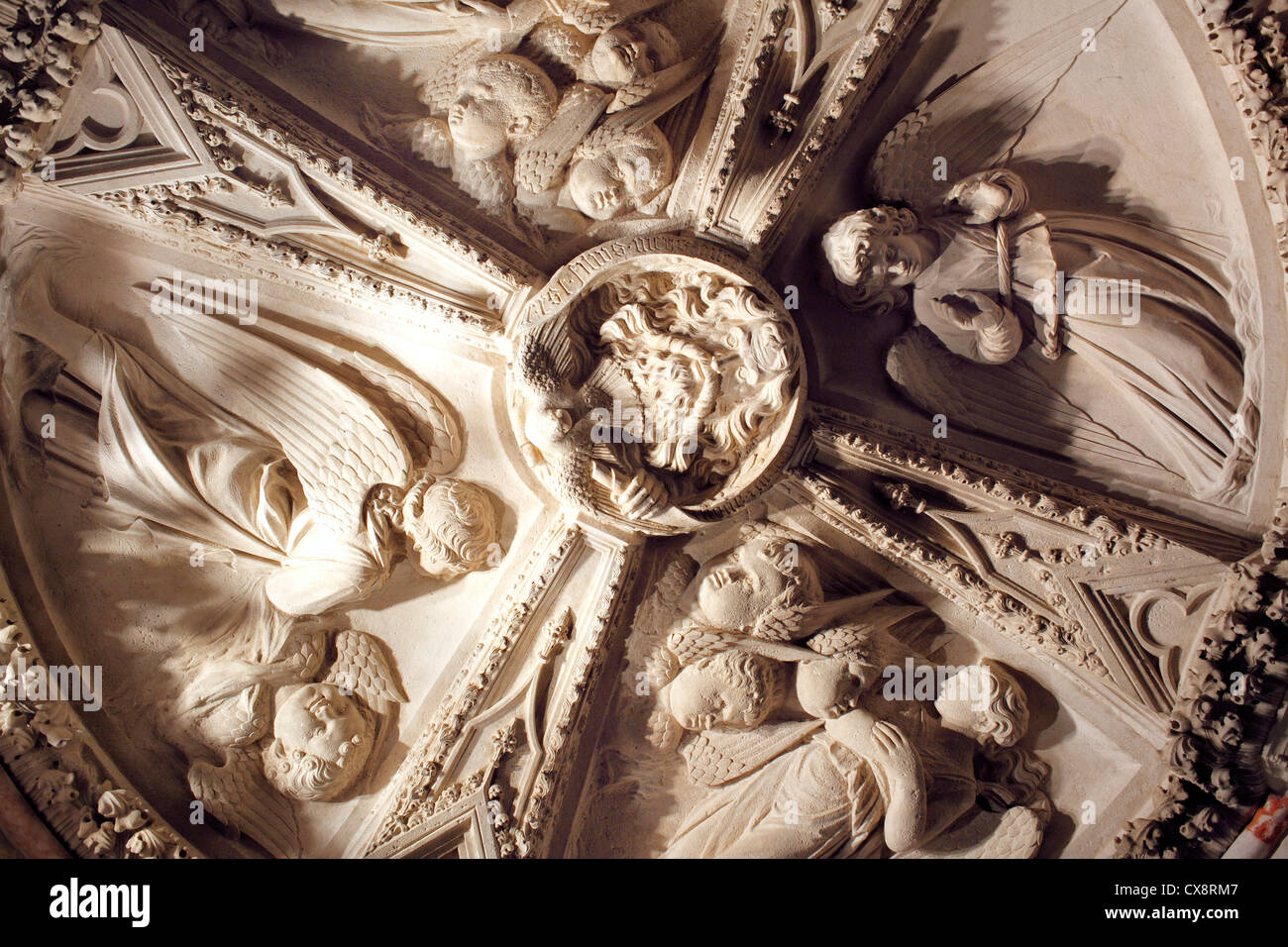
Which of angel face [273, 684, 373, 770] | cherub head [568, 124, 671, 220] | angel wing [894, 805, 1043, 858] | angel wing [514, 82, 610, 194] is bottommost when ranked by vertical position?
angel wing [894, 805, 1043, 858]

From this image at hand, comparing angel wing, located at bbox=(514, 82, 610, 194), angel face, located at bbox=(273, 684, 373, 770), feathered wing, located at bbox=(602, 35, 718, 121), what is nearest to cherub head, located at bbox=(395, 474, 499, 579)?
→ angel face, located at bbox=(273, 684, 373, 770)

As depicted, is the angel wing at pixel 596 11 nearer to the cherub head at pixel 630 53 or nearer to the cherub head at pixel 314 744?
the cherub head at pixel 630 53

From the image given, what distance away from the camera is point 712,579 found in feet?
15.4

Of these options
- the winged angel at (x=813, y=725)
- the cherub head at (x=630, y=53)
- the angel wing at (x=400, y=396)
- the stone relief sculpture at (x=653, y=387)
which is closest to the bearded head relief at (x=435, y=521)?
the angel wing at (x=400, y=396)

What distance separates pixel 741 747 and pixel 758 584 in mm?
882

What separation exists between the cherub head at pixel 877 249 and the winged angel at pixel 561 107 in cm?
87

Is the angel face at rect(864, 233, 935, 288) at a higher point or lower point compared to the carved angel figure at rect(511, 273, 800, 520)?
higher

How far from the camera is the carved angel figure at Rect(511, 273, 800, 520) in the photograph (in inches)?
175

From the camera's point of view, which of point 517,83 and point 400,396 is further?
point 400,396

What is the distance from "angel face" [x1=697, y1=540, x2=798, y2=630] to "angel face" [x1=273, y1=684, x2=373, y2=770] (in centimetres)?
187

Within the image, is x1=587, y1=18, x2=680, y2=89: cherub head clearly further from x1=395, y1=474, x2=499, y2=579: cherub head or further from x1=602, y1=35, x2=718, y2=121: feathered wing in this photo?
x1=395, y1=474, x2=499, y2=579: cherub head

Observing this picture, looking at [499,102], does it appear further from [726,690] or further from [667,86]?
[726,690]

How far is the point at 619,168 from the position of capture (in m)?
4.40

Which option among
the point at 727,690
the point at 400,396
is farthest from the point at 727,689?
the point at 400,396
